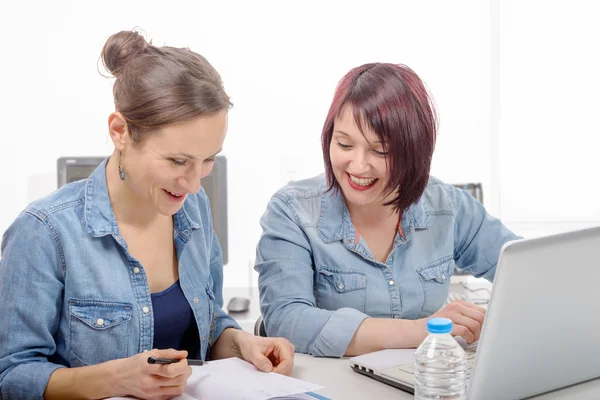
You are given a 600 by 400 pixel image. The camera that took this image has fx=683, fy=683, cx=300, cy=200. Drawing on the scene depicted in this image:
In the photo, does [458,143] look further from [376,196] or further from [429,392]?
[429,392]

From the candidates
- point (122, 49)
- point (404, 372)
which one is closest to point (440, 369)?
point (404, 372)

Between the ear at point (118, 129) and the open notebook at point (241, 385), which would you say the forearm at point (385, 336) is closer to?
the open notebook at point (241, 385)

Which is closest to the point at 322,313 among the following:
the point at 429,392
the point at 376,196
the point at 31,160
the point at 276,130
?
the point at 376,196

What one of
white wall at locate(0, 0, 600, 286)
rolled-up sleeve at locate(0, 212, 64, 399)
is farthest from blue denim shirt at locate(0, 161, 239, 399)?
white wall at locate(0, 0, 600, 286)

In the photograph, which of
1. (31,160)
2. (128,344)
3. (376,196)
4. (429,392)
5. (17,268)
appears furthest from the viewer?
(31,160)

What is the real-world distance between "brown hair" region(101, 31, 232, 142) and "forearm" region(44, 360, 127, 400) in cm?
40

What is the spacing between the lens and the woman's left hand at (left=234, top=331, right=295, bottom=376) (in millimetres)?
1217

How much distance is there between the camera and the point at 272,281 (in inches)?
58.2

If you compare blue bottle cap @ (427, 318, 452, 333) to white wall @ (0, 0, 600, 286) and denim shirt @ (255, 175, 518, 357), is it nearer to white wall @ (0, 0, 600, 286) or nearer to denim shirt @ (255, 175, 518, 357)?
denim shirt @ (255, 175, 518, 357)

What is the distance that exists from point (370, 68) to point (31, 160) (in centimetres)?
197

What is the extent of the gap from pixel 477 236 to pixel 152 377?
923 mm

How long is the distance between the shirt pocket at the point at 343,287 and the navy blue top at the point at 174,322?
0.32m

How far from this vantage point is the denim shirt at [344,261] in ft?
4.75

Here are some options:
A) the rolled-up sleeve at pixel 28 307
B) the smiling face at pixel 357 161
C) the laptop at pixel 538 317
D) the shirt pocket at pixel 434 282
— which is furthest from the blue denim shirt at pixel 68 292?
the laptop at pixel 538 317
